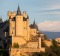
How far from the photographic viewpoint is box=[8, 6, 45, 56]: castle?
64.1 metres

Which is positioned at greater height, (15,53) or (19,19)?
(19,19)

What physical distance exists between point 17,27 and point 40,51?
442 cm

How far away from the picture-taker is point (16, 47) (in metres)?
64.1

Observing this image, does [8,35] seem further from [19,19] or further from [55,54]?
[55,54]

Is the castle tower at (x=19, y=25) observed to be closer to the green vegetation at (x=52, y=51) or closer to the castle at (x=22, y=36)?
the castle at (x=22, y=36)


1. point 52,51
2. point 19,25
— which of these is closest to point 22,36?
point 19,25

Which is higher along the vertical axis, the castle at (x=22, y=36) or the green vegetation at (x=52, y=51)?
the castle at (x=22, y=36)

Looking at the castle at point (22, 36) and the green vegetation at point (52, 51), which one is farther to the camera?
the castle at point (22, 36)

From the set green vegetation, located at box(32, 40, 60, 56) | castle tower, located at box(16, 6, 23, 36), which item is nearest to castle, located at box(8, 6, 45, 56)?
castle tower, located at box(16, 6, 23, 36)

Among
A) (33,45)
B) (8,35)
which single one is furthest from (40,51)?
(8,35)

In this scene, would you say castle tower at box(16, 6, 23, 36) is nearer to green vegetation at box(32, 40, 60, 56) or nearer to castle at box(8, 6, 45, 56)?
castle at box(8, 6, 45, 56)

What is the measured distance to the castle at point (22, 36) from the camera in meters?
64.1

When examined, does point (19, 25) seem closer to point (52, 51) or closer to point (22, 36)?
point (22, 36)

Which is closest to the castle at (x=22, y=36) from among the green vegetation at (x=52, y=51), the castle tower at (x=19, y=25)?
the castle tower at (x=19, y=25)
